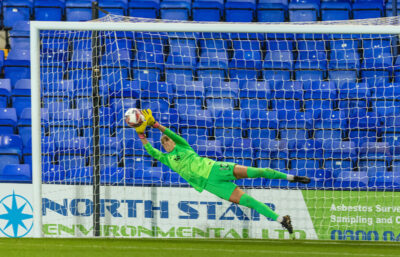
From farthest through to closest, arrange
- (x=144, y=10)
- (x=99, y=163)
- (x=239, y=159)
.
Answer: (x=144, y=10), (x=239, y=159), (x=99, y=163)

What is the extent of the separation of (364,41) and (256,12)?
5.15ft

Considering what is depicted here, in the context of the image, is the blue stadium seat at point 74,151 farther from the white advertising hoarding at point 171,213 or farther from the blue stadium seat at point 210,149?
the blue stadium seat at point 210,149

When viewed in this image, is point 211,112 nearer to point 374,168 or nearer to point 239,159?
point 239,159

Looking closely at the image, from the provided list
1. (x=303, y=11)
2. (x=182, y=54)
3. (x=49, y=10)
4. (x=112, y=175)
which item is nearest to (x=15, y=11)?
(x=49, y=10)

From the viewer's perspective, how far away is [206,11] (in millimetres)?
7707

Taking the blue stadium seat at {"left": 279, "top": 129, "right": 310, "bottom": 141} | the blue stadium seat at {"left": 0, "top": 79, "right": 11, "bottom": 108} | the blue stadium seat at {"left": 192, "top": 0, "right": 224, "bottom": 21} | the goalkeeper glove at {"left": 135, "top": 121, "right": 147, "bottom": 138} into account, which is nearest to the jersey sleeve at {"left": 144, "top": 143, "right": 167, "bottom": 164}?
the goalkeeper glove at {"left": 135, "top": 121, "right": 147, "bottom": 138}

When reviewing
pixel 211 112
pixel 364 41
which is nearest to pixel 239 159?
→ pixel 211 112

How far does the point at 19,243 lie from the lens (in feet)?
12.2

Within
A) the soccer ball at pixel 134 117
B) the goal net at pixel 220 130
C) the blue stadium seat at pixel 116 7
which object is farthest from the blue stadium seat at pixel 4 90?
the soccer ball at pixel 134 117

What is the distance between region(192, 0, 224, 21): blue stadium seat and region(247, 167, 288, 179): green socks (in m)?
3.04

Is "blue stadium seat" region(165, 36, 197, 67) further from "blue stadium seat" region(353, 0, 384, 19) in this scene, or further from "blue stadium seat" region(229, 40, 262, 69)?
"blue stadium seat" region(353, 0, 384, 19)

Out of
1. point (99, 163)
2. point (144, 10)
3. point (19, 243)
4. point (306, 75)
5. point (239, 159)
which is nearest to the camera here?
point (19, 243)

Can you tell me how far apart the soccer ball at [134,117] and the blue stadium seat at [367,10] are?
→ 3839 mm

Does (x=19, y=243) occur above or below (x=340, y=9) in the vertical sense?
below
